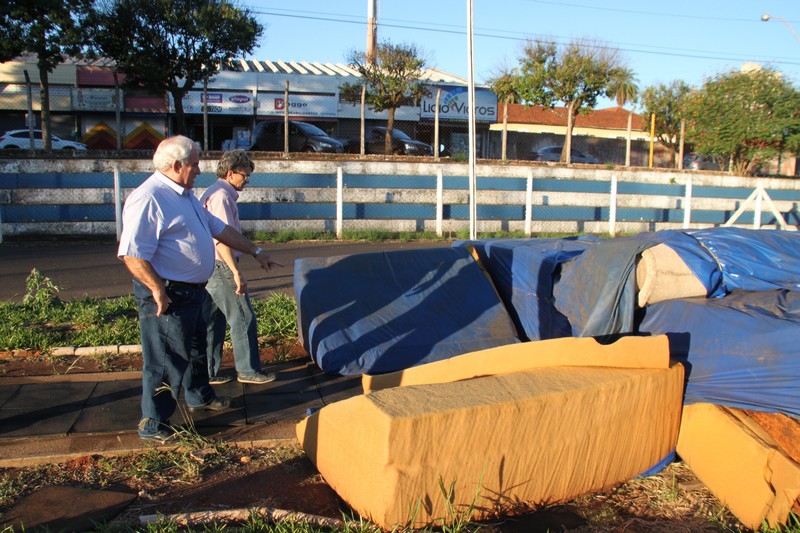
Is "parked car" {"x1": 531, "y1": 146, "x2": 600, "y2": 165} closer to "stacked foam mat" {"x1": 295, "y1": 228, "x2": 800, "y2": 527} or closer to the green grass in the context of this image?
the green grass

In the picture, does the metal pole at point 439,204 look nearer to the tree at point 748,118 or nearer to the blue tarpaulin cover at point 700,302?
the blue tarpaulin cover at point 700,302

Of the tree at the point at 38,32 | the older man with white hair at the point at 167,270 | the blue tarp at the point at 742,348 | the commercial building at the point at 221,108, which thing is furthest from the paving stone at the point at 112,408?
the commercial building at the point at 221,108

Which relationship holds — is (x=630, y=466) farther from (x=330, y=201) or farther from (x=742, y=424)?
(x=330, y=201)

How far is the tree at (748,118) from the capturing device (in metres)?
20.0

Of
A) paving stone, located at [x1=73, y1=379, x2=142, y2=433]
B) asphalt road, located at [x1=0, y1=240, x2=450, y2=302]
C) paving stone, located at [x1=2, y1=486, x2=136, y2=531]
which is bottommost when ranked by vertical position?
paving stone, located at [x1=2, y1=486, x2=136, y2=531]

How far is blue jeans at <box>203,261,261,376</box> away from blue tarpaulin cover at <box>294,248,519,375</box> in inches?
21.6

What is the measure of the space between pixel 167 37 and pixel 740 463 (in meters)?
18.7

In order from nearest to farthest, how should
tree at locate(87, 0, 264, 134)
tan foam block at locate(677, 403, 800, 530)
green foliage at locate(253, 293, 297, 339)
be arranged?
tan foam block at locate(677, 403, 800, 530), green foliage at locate(253, 293, 297, 339), tree at locate(87, 0, 264, 134)

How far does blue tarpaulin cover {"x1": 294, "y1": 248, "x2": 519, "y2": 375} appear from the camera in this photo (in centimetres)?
532

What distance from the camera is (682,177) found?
17.8m

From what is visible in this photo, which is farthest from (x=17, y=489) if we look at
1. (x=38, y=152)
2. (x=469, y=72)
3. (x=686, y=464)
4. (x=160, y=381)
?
(x=38, y=152)

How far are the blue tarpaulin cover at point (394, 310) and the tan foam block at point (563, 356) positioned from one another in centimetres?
148

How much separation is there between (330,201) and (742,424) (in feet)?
36.8

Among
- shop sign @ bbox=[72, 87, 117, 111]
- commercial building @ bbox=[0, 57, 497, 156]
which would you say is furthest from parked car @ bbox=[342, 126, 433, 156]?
shop sign @ bbox=[72, 87, 117, 111]
